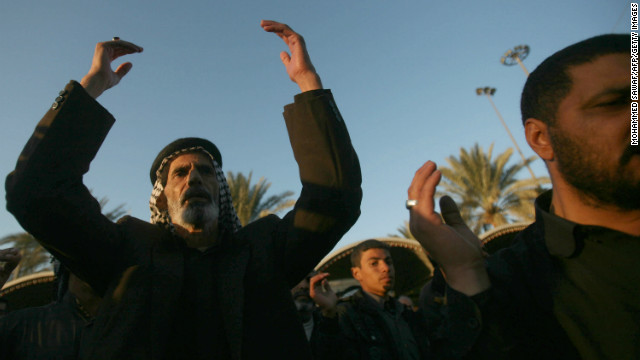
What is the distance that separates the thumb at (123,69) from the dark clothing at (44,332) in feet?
5.85

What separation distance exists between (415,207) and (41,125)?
160cm

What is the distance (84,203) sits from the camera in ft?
5.62

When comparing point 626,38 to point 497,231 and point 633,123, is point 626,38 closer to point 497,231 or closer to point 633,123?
point 633,123

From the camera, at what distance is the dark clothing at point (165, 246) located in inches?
62.8

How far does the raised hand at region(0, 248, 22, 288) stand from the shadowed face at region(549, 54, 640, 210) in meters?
4.48

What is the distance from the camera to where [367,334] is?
12.7 ft

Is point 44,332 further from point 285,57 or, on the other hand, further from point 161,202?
point 285,57

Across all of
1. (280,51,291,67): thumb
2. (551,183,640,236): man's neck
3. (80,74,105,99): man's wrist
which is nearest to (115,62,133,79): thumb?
(80,74,105,99): man's wrist

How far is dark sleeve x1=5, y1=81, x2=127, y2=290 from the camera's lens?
158 centimetres

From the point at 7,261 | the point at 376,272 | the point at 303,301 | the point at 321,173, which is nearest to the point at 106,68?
the point at 321,173

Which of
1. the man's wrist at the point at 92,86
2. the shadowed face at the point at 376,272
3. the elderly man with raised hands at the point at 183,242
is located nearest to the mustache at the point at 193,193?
the elderly man with raised hands at the point at 183,242

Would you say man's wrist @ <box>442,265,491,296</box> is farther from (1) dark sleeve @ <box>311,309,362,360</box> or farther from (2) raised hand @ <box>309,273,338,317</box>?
(2) raised hand @ <box>309,273,338,317</box>

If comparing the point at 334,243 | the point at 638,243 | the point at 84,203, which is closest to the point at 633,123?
the point at 638,243

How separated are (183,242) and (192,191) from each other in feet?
1.08
